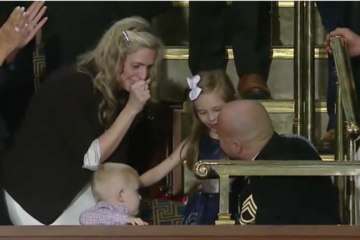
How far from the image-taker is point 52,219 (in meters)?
4.76

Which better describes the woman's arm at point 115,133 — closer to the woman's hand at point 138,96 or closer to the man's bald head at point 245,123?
the woman's hand at point 138,96

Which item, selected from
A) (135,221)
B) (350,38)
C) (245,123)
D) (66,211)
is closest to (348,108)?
(245,123)

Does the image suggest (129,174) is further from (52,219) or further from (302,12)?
(302,12)

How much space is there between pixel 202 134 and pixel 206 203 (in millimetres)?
295

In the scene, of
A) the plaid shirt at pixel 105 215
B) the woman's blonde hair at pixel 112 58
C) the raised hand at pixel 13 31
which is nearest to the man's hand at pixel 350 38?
the woman's blonde hair at pixel 112 58

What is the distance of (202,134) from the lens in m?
4.86

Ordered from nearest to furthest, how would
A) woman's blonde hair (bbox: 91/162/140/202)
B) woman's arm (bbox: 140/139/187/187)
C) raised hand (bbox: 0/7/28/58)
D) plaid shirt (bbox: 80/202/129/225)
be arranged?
plaid shirt (bbox: 80/202/129/225) → woman's blonde hair (bbox: 91/162/140/202) → raised hand (bbox: 0/7/28/58) → woman's arm (bbox: 140/139/187/187)

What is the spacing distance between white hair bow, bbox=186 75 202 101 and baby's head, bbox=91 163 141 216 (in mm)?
409

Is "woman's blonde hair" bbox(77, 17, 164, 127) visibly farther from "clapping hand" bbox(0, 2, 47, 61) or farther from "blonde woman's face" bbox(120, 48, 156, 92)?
"clapping hand" bbox(0, 2, 47, 61)

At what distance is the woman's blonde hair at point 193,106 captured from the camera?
4.84 meters

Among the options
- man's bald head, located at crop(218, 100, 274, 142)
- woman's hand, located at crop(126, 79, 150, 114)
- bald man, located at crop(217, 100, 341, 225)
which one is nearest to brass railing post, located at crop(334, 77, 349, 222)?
bald man, located at crop(217, 100, 341, 225)

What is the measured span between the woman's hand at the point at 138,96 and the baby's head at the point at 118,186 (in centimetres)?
26

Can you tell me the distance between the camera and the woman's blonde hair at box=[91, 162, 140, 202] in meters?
4.55

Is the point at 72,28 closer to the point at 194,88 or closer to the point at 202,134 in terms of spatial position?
the point at 194,88
